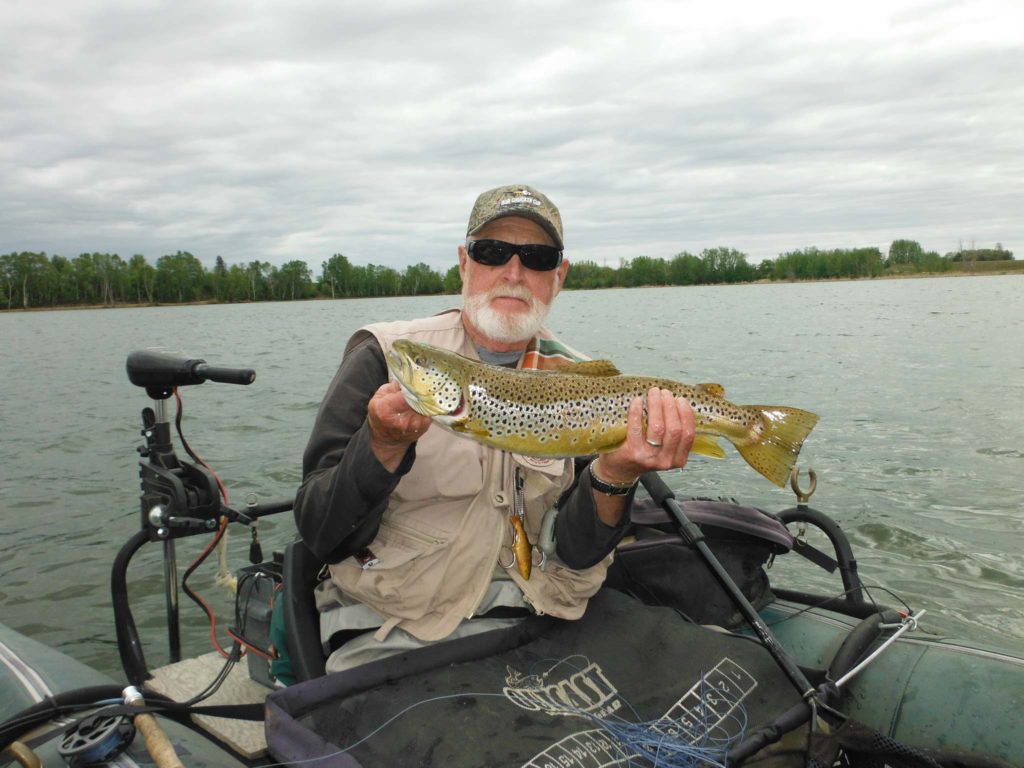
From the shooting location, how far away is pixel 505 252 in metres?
4.11

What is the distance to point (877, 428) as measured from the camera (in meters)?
15.2

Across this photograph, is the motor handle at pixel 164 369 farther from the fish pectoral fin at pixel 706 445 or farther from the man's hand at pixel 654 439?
the fish pectoral fin at pixel 706 445

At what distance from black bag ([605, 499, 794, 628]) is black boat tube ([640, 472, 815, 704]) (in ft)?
1.29

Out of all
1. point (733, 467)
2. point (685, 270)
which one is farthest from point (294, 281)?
point (733, 467)

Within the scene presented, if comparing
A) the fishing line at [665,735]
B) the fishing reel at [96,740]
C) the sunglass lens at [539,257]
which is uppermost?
the sunglass lens at [539,257]

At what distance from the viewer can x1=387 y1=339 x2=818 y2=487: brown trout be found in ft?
10.2

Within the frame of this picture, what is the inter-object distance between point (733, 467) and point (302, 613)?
1025 cm

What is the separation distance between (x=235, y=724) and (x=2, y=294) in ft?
388

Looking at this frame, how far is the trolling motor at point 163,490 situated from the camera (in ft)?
12.2

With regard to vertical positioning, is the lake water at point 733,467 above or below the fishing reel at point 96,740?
below

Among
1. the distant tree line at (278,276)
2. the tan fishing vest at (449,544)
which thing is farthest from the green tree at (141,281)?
the tan fishing vest at (449,544)

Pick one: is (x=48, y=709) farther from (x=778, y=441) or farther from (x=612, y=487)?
(x=778, y=441)

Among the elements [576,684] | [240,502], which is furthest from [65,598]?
[576,684]

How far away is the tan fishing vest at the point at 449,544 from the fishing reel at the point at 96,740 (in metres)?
0.99
